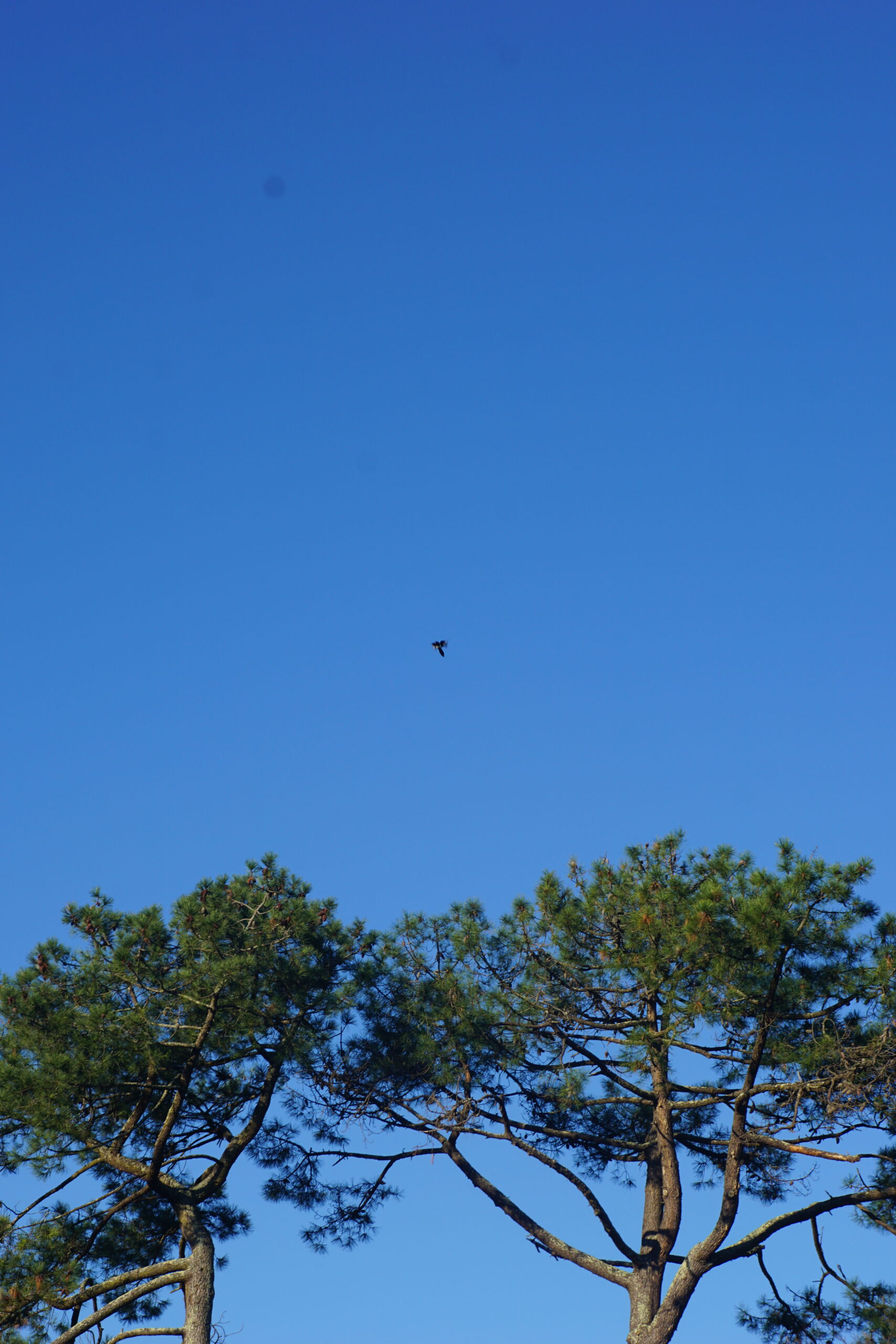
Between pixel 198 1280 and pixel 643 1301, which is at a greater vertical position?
pixel 198 1280

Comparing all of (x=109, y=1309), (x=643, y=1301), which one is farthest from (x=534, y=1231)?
(x=109, y=1309)

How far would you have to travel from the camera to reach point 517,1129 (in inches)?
484

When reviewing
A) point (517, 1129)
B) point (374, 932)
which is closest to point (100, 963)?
point (374, 932)

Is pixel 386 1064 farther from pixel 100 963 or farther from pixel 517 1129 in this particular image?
pixel 100 963

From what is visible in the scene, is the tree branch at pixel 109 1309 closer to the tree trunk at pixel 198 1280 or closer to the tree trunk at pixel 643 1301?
the tree trunk at pixel 198 1280

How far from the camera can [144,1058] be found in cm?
1122

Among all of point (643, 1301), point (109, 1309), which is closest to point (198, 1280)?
point (109, 1309)

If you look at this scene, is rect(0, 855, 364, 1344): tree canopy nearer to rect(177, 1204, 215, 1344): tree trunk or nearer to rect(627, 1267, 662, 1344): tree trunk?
rect(177, 1204, 215, 1344): tree trunk

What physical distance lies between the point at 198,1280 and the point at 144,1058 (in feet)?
6.72

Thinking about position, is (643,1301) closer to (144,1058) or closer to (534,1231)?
(534,1231)

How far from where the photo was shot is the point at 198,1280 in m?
11.1

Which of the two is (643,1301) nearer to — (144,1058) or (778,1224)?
(778,1224)

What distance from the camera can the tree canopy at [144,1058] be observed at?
10.7 m

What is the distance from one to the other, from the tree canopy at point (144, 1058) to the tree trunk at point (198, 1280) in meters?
0.01
